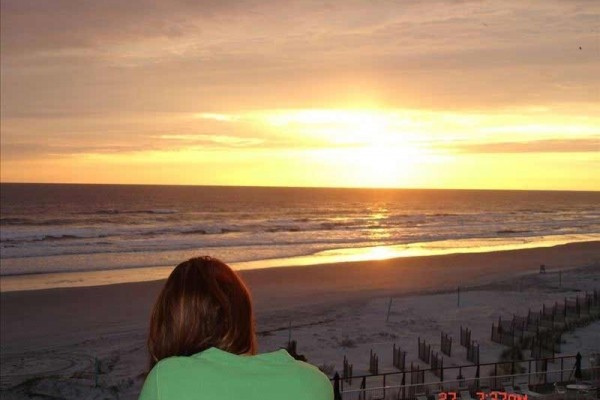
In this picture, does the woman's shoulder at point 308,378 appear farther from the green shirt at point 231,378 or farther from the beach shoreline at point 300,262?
the beach shoreline at point 300,262

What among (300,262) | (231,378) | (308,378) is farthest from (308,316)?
(231,378)

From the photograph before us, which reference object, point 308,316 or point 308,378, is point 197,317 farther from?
point 308,316

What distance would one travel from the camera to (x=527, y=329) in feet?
49.7

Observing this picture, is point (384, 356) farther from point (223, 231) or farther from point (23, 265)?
point (223, 231)

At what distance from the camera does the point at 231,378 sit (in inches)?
63.0

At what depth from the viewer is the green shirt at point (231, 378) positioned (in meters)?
1.57

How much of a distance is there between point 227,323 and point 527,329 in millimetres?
14705

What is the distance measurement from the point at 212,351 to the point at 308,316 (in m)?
18.0

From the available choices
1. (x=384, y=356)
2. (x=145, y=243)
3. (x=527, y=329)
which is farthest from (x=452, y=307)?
(x=145, y=243)

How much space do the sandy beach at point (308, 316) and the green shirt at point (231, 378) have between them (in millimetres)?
10654

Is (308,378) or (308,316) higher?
(308,378)
